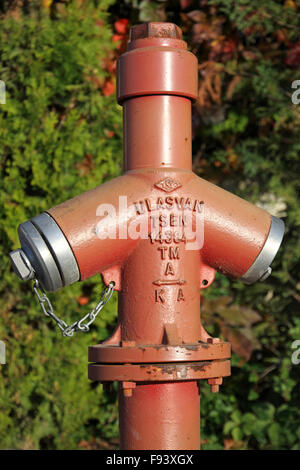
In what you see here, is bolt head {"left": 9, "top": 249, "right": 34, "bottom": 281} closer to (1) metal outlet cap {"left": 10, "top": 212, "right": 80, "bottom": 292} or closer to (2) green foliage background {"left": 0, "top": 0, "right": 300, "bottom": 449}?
(1) metal outlet cap {"left": 10, "top": 212, "right": 80, "bottom": 292}

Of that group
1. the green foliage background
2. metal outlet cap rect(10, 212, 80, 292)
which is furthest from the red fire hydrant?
the green foliage background

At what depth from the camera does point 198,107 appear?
13.4 feet

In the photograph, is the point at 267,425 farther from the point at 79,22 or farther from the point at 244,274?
the point at 79,22

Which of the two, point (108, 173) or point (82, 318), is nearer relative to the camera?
point (82, 318)

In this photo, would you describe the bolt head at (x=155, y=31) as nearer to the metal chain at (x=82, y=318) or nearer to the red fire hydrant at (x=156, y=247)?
the red fire hydrant at (x=156, y=247)

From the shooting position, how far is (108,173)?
3.81 metres

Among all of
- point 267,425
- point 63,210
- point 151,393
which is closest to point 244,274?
point 151,393

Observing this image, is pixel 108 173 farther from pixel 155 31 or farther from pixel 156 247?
pixel 156 247

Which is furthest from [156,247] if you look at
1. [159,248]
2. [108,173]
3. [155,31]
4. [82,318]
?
[108,173]

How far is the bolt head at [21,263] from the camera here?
1886mm

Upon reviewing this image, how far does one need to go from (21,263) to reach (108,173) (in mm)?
1980

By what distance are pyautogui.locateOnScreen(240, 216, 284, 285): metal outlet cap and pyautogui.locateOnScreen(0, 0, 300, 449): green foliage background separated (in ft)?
5.51

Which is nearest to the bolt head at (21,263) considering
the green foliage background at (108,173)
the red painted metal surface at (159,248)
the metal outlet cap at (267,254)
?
the red painted metal surface at (159,248)

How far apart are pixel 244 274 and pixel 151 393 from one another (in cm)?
50
